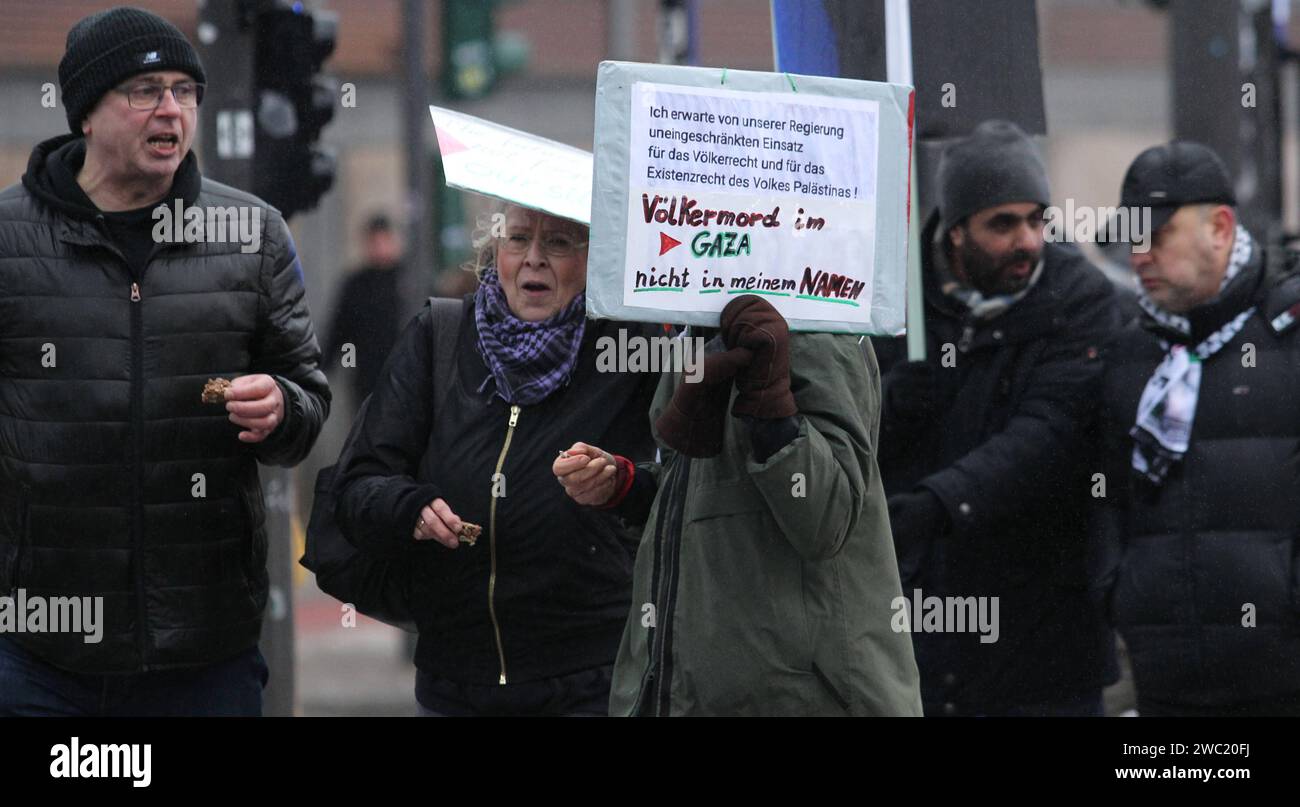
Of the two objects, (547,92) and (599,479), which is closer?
(599,479)

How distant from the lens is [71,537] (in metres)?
4.46

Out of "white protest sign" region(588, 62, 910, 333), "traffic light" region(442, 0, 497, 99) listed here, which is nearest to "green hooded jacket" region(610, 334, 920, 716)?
"white protest sign" region(588, 62, 910, 333)

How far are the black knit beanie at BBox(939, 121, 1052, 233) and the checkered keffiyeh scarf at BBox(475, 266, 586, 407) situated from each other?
142 centimetres

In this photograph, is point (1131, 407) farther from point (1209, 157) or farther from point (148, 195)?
point (148, 195)

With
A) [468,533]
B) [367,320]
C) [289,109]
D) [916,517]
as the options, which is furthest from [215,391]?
[367,320]

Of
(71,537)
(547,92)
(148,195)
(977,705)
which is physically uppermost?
→ (547,92)

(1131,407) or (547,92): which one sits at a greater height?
(547,92)

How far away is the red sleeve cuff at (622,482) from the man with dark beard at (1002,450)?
1.21 m

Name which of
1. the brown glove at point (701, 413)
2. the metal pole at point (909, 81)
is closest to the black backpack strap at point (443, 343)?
the brown glove at point (701, 413)

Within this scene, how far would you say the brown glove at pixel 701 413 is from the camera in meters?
3.72

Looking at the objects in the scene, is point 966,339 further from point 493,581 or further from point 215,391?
point 215,391

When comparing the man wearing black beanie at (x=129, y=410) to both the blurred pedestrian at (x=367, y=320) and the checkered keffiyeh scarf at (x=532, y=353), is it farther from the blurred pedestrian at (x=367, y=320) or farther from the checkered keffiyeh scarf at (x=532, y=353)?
the blurred pedestrian at (x=367, y=320)
